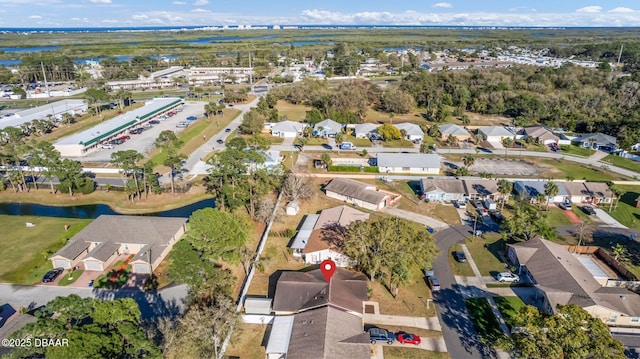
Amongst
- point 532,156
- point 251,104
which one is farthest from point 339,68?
point 532,156

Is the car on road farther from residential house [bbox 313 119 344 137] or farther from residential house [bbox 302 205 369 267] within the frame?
residential house [bbox 313 119 344 137]

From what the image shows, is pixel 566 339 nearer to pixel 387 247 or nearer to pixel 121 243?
pixel 387 247

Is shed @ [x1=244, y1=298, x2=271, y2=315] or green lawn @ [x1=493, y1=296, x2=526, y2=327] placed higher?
shed @ [x1=244, y1=298, x2=271, y2=315]

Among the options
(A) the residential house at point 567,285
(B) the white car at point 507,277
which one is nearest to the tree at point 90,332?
(A) the residential house at point 567,285

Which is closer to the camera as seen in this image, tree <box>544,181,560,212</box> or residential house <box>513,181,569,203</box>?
tree <box>544,181,560,212</box>

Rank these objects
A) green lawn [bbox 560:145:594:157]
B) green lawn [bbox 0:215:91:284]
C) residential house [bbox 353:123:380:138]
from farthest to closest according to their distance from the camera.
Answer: residential house [bbox 353:123:380:138] → green lawn [bbox 560:145:594:157] → green lawn [bbox 0:215:91:284]

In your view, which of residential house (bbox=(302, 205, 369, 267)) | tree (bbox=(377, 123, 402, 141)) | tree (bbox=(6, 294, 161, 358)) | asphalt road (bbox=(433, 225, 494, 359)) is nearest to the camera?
tree (bbox=(6, 294, 161, 358))

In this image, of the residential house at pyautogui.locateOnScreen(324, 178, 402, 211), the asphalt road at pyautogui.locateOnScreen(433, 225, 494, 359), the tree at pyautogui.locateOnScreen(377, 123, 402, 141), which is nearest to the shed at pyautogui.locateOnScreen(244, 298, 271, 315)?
the asphalt road at pyautogui.locateOnScreen(433, 225, 494, 359)

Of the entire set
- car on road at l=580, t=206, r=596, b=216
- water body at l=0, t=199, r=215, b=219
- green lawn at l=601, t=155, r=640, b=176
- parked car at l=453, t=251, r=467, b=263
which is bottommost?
water body at l=0, t=199, r=215, b=219
